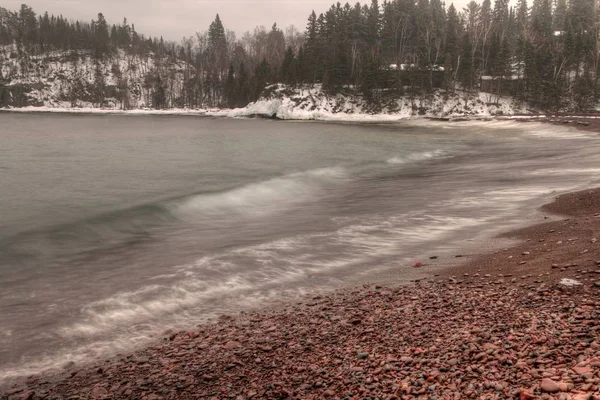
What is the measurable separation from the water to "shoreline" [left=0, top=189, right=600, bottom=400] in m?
0.90

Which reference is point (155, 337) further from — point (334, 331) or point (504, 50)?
point (504, 50)

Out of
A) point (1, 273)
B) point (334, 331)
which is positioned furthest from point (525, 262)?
point (1, 273)

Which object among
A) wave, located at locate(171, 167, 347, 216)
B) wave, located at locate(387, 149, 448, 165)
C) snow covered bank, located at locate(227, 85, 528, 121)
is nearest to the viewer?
wave, located at locate(171, 167, 347, 216)

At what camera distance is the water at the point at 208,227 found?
8383mm

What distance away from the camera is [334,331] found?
21.8ft

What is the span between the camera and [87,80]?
178 m

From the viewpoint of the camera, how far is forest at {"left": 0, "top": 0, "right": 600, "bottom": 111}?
95.2 meters

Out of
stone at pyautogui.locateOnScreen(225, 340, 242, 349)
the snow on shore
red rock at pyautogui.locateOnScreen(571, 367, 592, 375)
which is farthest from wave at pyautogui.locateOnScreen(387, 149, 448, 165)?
the snow on shore

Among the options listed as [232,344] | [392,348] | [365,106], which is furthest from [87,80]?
[392,348]

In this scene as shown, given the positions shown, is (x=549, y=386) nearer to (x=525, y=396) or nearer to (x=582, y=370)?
(x=525, y=396)

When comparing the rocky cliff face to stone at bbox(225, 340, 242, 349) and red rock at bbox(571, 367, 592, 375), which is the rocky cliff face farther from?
red rock at bbox(571, 367, 592, 375)

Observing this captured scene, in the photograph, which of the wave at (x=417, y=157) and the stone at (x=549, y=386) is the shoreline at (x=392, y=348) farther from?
the wave at (x=417, y=157)

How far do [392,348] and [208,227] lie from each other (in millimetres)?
11298

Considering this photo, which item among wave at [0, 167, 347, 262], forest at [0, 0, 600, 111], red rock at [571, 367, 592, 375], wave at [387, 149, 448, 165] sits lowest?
wave at [0, 167, 347, 262]
